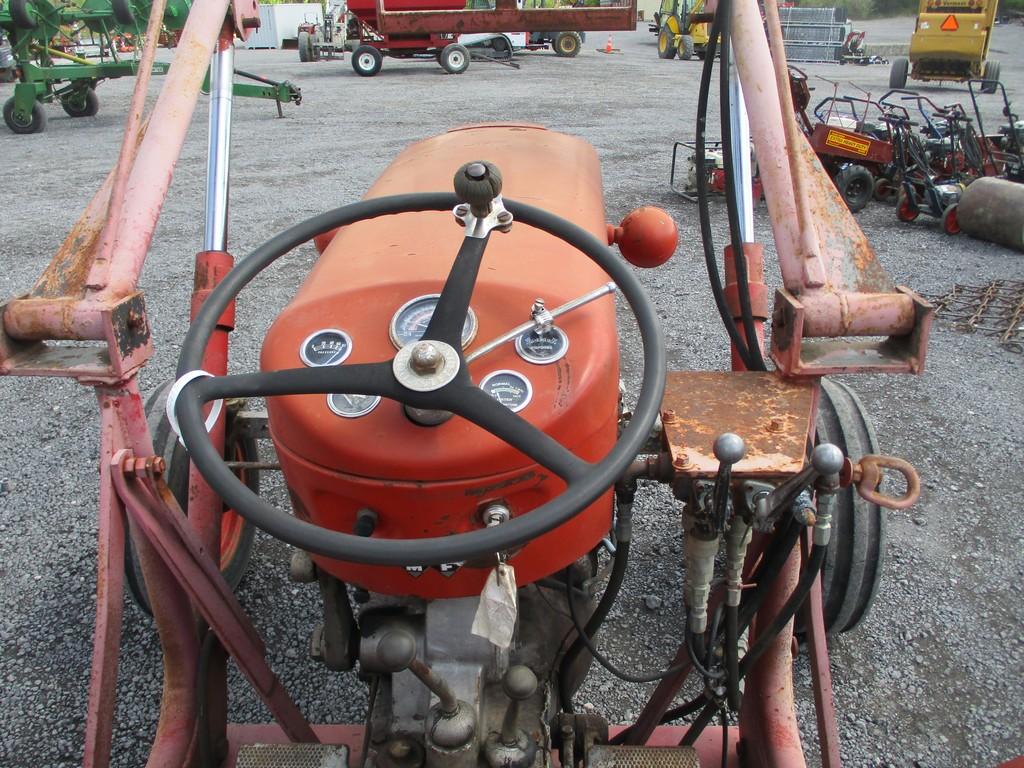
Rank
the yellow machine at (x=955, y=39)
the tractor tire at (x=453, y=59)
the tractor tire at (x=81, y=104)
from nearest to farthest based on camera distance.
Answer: the tractor tire at (x=81, y=104), the yellow machine at (x=955, y=39), the tractor tire at (x=453, y=59)

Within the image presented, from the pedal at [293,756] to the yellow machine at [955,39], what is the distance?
1543cm

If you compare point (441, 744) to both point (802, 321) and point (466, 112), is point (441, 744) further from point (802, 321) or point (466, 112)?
point (466, 112)

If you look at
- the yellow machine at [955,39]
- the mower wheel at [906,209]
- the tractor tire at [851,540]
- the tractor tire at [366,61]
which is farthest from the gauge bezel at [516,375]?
the yellow machine at [955,39]

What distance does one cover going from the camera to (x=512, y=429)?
1.00 meters

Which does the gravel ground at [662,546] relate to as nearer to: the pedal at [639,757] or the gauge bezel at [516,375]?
the pedal at [639,757]

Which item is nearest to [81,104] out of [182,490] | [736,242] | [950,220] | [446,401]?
[950,220]

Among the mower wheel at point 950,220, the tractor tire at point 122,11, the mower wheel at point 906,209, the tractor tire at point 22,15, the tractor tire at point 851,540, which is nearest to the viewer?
the tractor tire at point 851,540

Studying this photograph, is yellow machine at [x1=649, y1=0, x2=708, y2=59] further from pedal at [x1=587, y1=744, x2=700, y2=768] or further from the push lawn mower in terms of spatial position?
pedal at [x1=587, y1=744, x2=700, y2=768]

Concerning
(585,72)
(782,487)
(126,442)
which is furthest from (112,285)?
(585,72)

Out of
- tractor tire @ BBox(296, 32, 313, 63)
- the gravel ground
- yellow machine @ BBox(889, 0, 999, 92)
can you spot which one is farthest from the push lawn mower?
tractor tire @ BBox(296, 32, 313, 63)

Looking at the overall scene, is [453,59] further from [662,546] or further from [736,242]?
[736,242]

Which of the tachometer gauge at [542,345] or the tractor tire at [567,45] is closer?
the tachometer gauge at [542,345]

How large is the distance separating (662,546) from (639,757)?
1.13 metres

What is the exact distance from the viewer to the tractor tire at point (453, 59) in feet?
49.3
